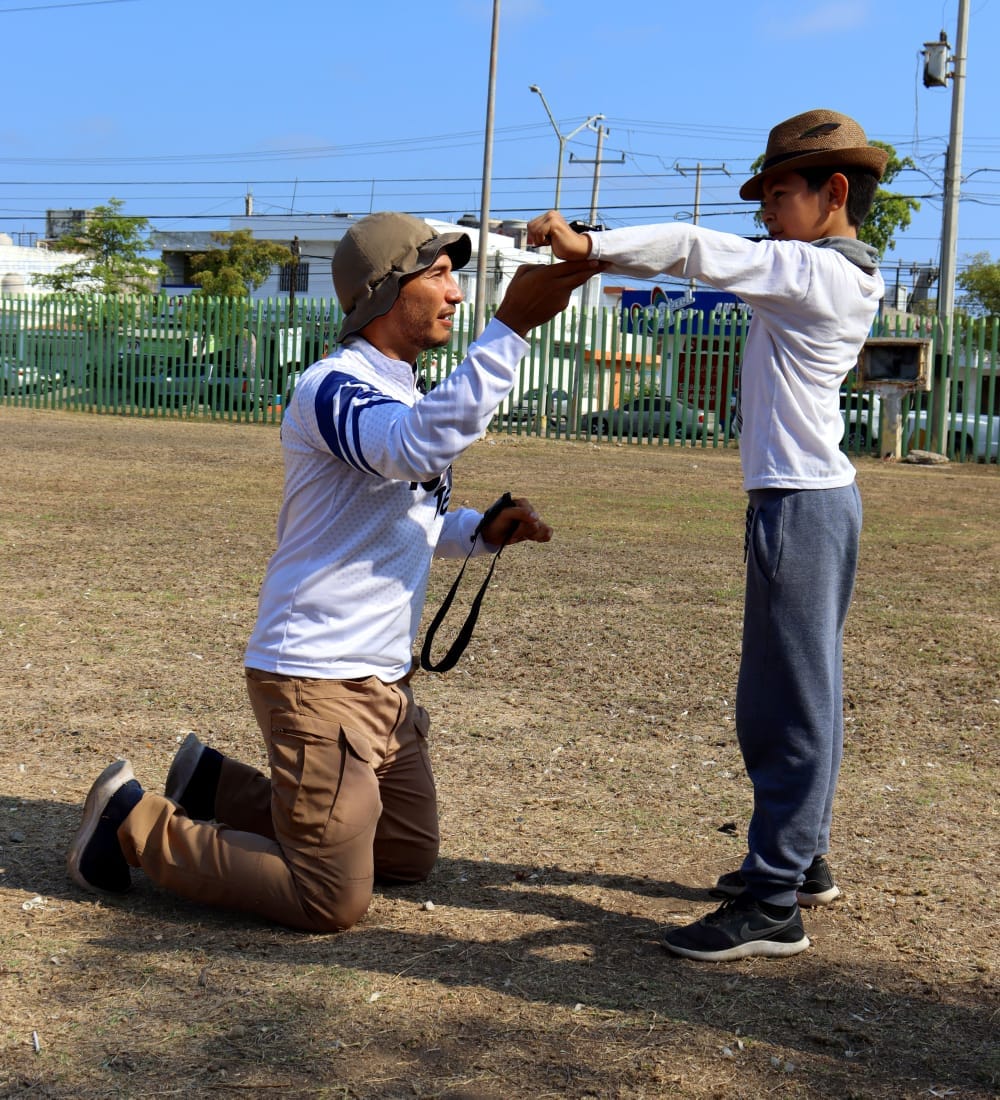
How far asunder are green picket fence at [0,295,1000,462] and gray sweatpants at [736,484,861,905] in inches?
649

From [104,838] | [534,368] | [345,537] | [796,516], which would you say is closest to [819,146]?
[796,516]

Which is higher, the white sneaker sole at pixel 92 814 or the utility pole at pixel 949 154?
the utility pole at pixel 949 154

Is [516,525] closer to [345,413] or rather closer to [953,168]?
[345,413]

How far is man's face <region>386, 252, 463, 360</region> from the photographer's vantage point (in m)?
3.67

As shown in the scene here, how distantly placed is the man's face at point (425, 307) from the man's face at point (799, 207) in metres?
0.86

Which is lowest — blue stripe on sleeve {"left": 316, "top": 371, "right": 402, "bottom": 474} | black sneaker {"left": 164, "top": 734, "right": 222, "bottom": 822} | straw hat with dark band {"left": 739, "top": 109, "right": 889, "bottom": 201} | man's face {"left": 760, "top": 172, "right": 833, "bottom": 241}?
black sneaker {"left": 164, "top": 734, "right": 222, "bottom": 822}

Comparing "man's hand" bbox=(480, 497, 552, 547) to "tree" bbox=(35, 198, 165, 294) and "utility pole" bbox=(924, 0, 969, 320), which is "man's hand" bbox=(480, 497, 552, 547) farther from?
"tree" bbox=(35, 198, 165, 294)

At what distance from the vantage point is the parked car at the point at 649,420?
23.8m

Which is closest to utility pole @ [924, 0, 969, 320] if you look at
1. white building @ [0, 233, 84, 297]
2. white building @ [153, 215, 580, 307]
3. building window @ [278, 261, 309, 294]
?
white building @ [153, 215, 580, 307]

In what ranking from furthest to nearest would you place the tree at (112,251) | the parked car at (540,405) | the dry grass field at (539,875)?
the tree at (112,251) → the parked car at (540,405) → the dry grass field at (539,875)

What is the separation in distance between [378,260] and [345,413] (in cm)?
50

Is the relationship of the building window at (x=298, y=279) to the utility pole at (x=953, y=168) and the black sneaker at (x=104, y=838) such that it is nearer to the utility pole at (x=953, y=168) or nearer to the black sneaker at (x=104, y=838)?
the utility pole at (x=953, y=168)

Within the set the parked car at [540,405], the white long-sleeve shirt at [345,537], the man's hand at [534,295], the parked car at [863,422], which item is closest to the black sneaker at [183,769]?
the white long-sleeve shirt at [345,537]

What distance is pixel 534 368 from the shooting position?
25.5 meters
